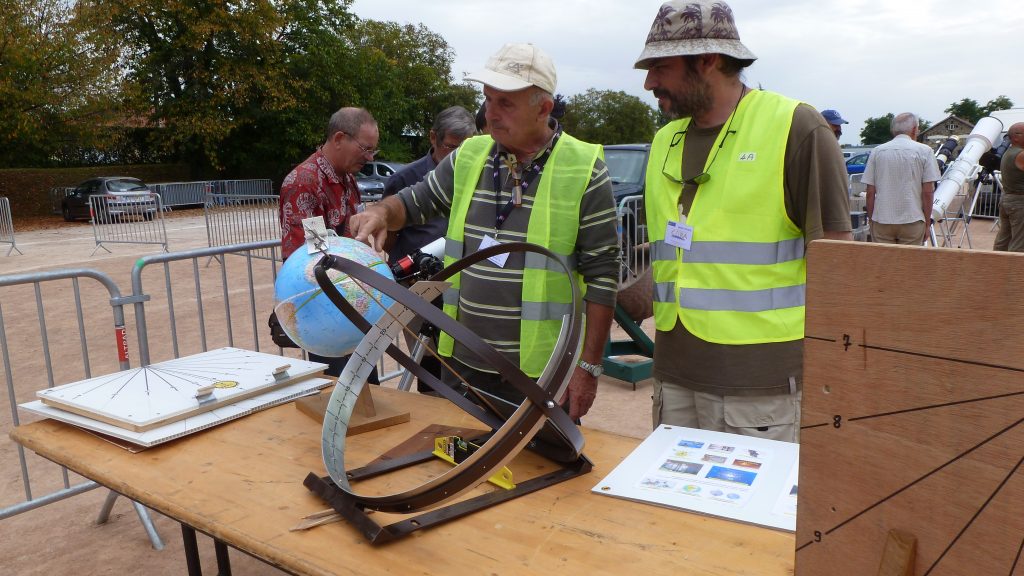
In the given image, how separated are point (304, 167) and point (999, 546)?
131 inches

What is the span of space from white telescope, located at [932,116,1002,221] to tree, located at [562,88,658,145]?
3527 centimetres

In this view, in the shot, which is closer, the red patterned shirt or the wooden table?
the wooden table

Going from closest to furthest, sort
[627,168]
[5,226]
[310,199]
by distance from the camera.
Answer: [310,199]
[627,168]
[5,226]

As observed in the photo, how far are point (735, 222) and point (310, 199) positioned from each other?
2.24m

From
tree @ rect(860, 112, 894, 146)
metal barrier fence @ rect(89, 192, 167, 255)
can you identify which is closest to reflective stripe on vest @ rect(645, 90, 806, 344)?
metal barrier fence @ rect(89, 192, 167, 255)

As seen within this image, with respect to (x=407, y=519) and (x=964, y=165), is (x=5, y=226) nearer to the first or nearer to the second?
(x=407, y=519)

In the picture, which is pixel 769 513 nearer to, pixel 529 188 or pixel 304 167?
pixel 529 188

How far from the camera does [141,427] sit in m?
1.96

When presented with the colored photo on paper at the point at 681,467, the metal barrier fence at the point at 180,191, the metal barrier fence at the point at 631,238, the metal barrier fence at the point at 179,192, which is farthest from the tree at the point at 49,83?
the colored photo on paper at the point at 681,467

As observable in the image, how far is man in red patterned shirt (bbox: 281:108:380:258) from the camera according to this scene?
350 centimetres

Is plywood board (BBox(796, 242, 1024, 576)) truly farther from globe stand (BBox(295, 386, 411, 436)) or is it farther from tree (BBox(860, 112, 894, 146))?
tree (BBox(860, 112, 894, 146))

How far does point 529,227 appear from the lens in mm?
2377

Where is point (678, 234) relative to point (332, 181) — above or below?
below

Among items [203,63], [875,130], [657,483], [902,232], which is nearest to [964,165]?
[902,232]
